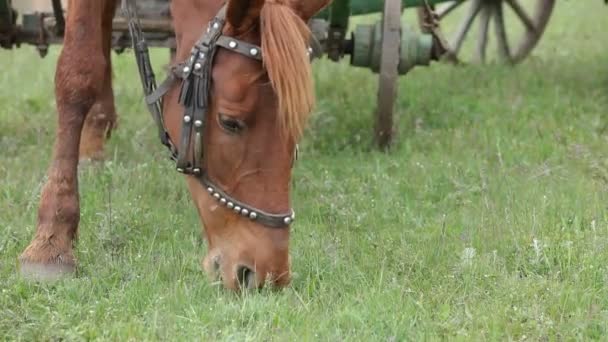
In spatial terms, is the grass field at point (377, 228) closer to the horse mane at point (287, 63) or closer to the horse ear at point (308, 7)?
the horse mane at point (287, 63)

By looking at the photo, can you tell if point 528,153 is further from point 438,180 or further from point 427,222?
point 427,222

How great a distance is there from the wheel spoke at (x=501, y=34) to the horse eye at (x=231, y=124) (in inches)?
197

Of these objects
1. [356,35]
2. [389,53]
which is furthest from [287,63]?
[356,35]

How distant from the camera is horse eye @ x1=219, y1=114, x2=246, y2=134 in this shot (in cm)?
346

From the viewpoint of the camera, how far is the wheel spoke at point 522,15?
7.92m

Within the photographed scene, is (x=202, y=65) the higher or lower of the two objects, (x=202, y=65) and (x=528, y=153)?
the higher

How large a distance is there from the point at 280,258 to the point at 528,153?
8.58ft

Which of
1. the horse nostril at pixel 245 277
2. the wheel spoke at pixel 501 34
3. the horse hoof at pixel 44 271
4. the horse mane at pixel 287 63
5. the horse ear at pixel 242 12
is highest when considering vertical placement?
the horse ear at pixel 242 12

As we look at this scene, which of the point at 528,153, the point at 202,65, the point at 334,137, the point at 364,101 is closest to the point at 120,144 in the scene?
the point at 334,137

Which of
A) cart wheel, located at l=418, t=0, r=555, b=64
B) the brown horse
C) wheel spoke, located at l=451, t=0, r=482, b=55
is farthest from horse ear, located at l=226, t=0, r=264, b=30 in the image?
wheel spoke, located at l=451, t=0, r=482, b=55

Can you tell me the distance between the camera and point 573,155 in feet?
18.3

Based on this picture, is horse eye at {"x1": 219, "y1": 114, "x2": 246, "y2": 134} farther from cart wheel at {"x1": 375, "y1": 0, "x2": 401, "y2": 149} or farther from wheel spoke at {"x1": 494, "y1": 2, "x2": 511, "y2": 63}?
wheel spoke at {"x1": 494, "y1": 2, "x2": 511, "y2": 63}

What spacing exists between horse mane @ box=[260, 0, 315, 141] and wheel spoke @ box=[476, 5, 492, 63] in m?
5.10

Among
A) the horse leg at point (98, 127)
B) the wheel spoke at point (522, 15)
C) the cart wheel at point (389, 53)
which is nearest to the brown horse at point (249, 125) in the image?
the horse leg at point (98, 127)
